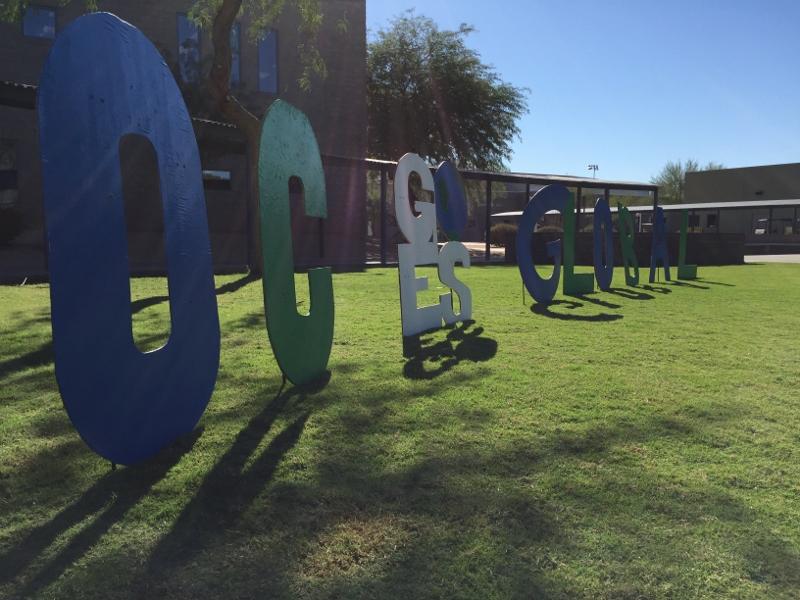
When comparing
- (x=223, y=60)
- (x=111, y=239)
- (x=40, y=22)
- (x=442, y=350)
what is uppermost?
(x=40, y=22)

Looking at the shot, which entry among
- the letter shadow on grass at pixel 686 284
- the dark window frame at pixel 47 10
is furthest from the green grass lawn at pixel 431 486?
the dark window frame at pixel 47 10

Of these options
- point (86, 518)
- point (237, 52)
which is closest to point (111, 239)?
point (86, 518)

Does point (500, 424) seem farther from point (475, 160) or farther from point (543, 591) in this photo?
point (475, 160)

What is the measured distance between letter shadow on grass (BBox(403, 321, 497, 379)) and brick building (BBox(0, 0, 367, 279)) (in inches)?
374

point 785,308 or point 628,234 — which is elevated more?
point 628,234

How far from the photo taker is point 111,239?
106 inches

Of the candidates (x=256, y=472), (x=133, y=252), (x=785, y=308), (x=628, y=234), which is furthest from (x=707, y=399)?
(x=133, y=252)

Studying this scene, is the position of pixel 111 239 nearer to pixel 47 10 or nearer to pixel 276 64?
pixel 47 10

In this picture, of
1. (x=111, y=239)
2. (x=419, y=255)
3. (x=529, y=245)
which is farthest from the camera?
(x=529, y=245)

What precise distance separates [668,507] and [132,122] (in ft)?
10.2

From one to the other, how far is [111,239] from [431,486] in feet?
6.16

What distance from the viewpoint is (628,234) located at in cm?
1260

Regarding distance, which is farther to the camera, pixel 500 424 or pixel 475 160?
pixel 475 160

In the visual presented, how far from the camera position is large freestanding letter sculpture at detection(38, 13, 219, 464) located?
248cm
